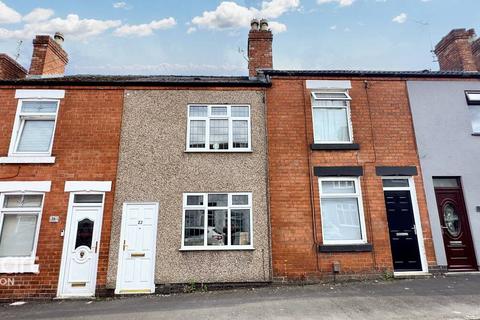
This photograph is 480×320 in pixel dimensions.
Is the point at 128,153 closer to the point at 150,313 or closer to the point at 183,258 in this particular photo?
the point at 183,258

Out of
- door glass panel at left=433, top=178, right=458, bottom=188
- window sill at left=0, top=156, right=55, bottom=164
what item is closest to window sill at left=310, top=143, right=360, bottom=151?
door glass panel at left=433, top=178, right=458, bottom=188

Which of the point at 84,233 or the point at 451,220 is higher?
the point at 451,220

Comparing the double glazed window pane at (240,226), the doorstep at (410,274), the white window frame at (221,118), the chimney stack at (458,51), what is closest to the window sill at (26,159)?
the white window frame at (221,118)

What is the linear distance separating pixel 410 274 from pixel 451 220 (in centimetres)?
202

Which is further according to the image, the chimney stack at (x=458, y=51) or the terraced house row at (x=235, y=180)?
the chimney stack at (x=458, y=51)

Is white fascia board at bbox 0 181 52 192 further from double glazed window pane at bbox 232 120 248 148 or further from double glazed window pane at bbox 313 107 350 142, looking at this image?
double glazed window pane at bbox 313 107 350 142

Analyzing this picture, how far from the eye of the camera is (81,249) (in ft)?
24.5

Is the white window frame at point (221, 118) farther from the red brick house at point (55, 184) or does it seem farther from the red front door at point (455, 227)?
the red front door at point (455, 227)

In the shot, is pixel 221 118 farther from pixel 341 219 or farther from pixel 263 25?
pixel 341 219

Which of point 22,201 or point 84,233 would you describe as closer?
point 84,233

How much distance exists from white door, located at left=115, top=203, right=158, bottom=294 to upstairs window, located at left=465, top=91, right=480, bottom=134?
9.66 meters

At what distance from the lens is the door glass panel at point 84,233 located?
296 inches

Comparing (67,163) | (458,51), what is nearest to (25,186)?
(67,163)

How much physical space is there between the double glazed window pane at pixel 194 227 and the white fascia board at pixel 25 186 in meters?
3.79
